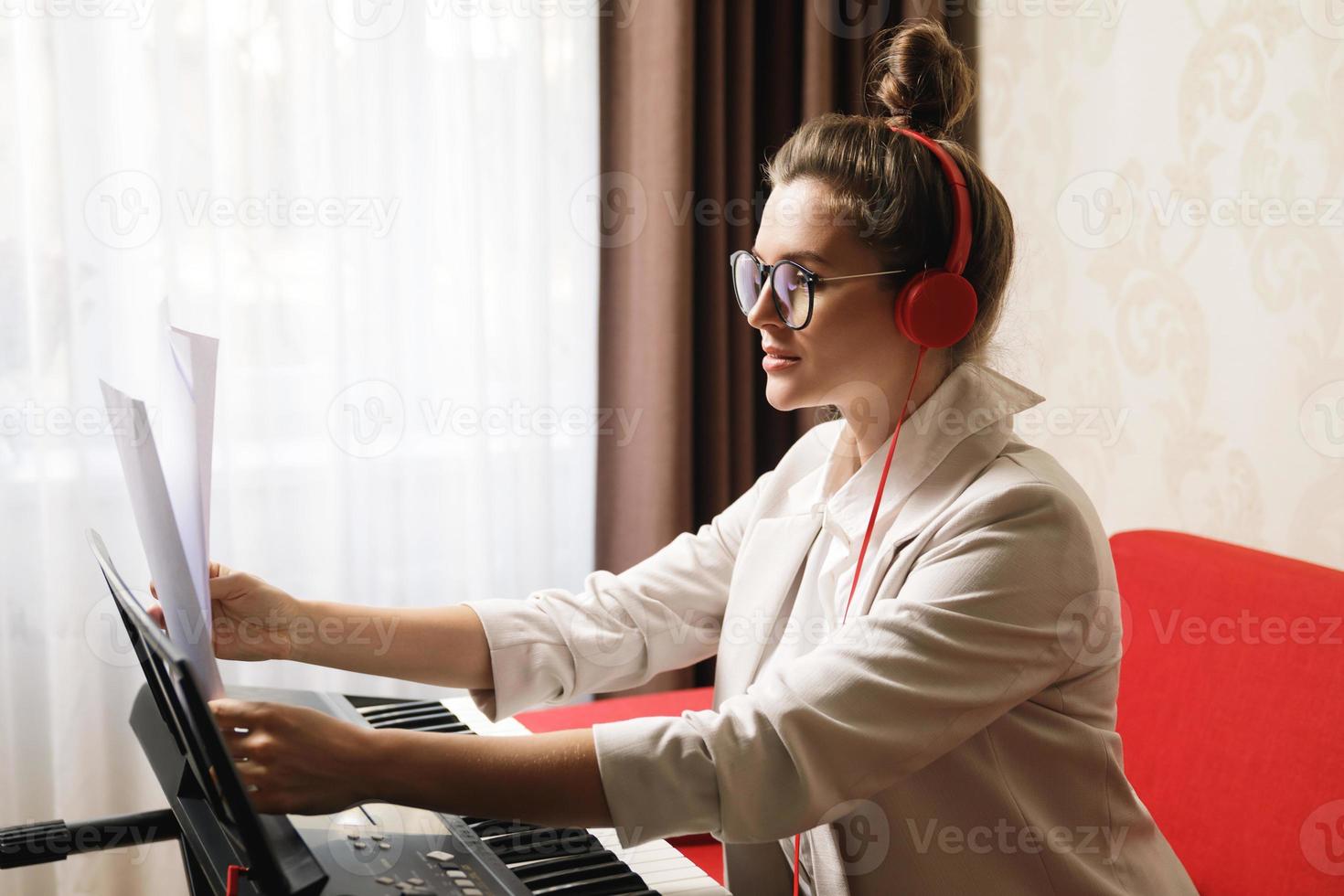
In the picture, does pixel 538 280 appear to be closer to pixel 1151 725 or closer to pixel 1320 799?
pixel 1151 725

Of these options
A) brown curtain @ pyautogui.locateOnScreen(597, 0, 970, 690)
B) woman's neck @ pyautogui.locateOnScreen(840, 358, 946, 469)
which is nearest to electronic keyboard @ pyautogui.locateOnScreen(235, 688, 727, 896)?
woman's neck @ pyautogui.locateOnScreen(840, 358, 946, 469)

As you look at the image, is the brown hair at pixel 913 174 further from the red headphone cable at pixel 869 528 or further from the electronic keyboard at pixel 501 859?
the electronic keyboard at pixel 501 859

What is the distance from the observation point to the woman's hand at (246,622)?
1355mm

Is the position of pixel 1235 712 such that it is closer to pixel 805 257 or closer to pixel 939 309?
pixel 939 309

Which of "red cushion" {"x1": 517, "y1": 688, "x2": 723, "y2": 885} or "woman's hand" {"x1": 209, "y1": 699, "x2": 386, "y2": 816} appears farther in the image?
"red cushion" {"x1": 517, "y1": 688, "x2": 723, "y2": 885}

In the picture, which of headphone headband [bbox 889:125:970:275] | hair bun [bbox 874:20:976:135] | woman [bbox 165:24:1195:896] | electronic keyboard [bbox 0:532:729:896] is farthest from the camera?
hair bun [bbox 874:20:976:135]

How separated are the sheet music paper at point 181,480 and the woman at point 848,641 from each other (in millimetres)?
91

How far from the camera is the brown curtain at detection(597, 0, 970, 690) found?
2451mm

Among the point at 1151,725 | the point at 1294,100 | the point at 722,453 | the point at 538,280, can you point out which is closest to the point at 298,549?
the point at 538,280

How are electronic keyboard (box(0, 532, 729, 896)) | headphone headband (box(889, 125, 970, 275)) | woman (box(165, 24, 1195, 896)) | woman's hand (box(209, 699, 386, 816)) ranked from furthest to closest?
headphone headband (box(889, 125, 970, 275)) < woman (box(165, 24, 1195, 896)) < woman's hand (box(209, 699, 386, 816)) < electronic keyboard (box(0, 532, 729, 896))

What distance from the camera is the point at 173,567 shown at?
3.11ft

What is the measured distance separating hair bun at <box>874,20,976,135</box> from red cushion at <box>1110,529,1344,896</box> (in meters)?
0.76

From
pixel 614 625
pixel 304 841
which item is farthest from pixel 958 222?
pixel 304 841

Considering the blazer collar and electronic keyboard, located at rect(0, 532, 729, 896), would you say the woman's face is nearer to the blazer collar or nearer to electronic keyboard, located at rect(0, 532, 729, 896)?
the blazer collar
